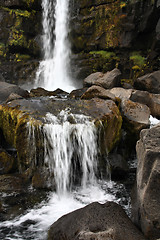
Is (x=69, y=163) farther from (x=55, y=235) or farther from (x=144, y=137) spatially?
(x=144, y=137)

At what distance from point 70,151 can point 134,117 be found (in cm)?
284

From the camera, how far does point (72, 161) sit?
5477 millimetres

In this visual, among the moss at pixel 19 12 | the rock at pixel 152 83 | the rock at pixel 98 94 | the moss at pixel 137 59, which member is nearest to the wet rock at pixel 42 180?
the rock at pixel 98 94

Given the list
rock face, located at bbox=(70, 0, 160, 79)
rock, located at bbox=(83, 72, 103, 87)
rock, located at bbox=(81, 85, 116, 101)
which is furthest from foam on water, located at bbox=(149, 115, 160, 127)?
rock face, located at bbox=(70, 0, 160, 79)

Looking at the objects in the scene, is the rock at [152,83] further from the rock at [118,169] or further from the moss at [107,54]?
the rock at [118,169]

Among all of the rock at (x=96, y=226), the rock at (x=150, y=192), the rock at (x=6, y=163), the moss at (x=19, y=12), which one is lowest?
the rock at (x=96, y=226)

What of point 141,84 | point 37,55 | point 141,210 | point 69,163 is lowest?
point 141,210

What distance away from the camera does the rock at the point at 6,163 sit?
18.1ft

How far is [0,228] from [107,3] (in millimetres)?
14535

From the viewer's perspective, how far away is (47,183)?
16.7 ft

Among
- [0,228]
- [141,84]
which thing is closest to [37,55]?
[141,84]

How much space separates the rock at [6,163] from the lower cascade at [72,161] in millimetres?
729

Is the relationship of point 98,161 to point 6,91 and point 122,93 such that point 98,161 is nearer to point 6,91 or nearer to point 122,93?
point 122,93

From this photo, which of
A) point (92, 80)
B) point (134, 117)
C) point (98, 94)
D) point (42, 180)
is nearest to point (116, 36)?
point (92, 80)
